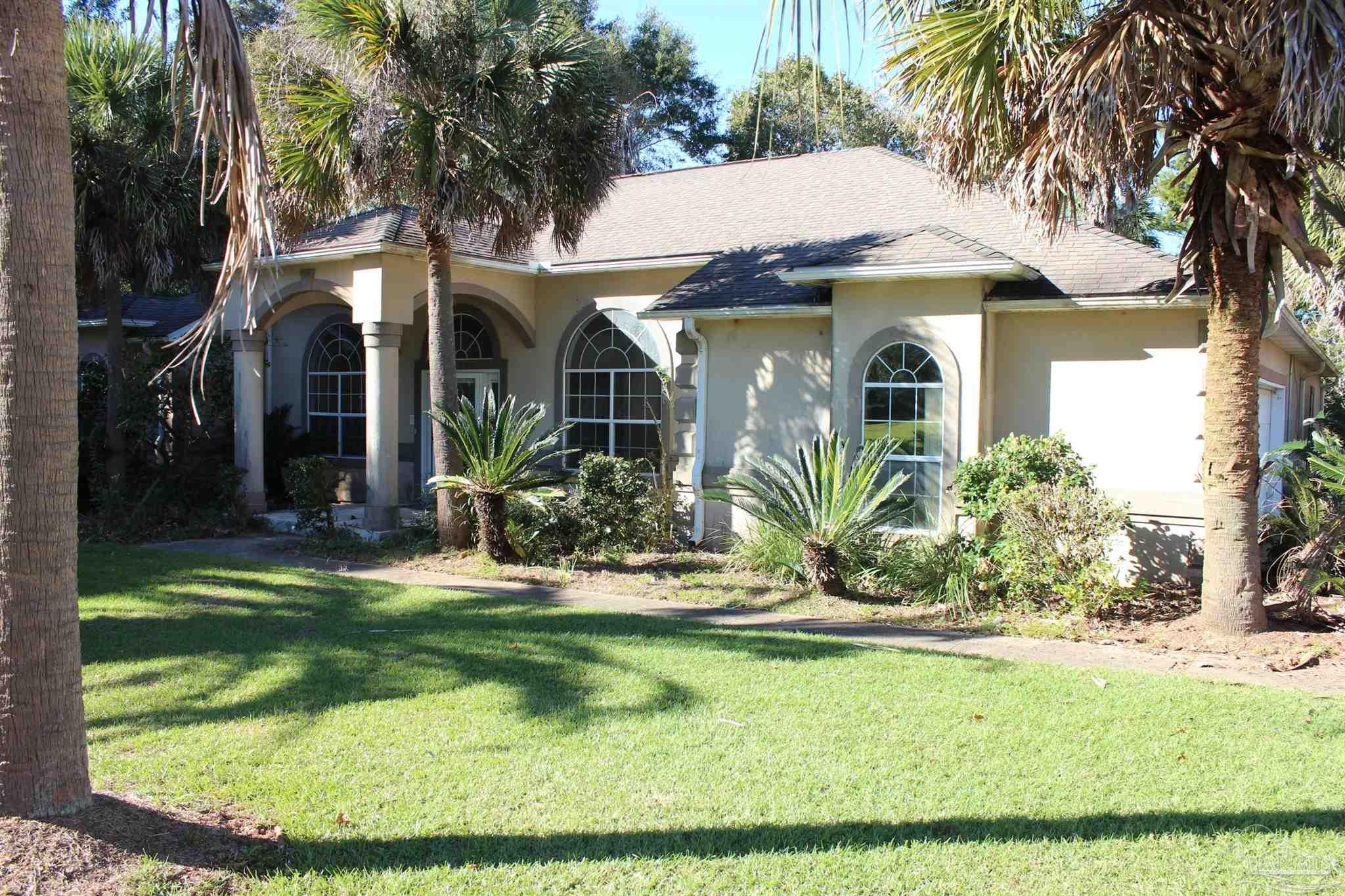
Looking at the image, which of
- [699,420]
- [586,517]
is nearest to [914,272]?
[699,420]

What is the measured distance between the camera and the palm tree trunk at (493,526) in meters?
12.0

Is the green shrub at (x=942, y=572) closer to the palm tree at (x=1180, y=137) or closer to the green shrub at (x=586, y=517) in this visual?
the palm tree at (x=1180, y=137)

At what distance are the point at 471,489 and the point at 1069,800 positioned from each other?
327 inches

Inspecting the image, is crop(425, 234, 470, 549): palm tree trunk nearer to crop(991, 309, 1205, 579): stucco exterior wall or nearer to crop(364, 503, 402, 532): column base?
crop(364, 503, 402, 532): column base

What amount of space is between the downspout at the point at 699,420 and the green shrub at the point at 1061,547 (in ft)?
14.9

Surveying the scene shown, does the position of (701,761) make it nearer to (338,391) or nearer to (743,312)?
(743,312)

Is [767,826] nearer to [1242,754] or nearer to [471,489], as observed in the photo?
[1242,754]

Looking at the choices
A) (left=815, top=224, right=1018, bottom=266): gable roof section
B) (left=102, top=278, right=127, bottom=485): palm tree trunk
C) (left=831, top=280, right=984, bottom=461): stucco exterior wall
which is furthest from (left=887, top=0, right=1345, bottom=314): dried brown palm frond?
(left=102, top=278, right=127, bottom=485): palm tree trunk

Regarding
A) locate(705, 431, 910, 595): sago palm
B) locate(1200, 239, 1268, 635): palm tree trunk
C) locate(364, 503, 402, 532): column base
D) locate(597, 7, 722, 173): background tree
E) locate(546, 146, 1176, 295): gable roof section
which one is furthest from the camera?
locate(597, 7, 722, 173): background tree

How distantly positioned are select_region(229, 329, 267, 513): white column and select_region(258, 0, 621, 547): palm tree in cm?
459

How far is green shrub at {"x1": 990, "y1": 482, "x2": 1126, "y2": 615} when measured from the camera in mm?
9430

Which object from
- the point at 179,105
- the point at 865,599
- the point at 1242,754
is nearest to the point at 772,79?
A: the point at 179,105

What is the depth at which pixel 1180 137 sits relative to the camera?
859 cm

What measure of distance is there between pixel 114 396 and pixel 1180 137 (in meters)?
14.0
